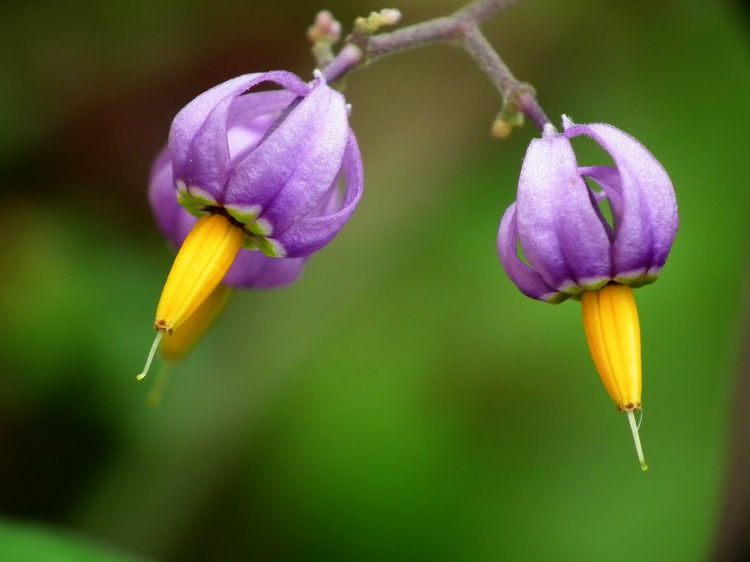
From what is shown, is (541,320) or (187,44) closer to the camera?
(541,320)

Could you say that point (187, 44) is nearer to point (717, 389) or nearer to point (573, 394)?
point (573, 394)

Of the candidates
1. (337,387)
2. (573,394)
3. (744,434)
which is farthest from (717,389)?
(337,387)

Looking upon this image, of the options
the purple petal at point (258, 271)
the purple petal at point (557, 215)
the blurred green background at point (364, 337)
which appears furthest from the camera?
the blurred green background at point (364, 337)

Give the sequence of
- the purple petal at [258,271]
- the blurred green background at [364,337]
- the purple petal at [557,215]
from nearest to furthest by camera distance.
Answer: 1. the purple petal at [557,215]
2. the purple petal at [258,271]
3. the blurred green background at [364,337]

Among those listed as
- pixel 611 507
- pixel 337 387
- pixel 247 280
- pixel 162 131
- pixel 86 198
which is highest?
pixel 162 131

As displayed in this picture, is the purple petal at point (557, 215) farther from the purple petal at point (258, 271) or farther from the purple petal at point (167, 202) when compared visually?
the purple petal at point (167, 202)

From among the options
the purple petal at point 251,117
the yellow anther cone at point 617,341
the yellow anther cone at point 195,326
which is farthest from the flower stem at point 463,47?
the yellow anther cone at point 195,326
